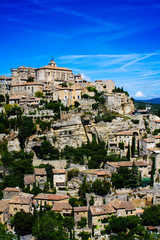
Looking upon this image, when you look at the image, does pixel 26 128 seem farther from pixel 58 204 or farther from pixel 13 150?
pixel 58 204

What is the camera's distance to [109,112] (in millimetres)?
54438

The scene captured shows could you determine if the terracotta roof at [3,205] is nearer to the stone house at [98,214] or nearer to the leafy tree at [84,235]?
the leafy tree at [84,235]

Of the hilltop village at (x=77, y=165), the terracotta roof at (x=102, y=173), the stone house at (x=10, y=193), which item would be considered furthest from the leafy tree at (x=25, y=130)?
the terracotta roof at (x=102, y=173)

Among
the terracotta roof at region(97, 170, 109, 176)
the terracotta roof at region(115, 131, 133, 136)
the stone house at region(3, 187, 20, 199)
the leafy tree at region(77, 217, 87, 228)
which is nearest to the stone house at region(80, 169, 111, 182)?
the terracotta roof at region(97, 170, 109, 176)

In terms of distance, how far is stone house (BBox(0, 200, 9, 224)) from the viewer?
33844 mm

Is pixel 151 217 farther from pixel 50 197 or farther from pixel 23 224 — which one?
pixel 23 224

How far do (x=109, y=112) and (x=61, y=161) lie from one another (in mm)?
16166

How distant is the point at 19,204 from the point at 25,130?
51.1 ft

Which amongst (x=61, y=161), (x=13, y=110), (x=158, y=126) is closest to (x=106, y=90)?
(x=158, y=126)

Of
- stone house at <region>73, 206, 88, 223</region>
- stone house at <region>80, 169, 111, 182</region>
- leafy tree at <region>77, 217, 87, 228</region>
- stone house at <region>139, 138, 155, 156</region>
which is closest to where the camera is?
leafy tree at <region>77, 217, 87, 228</region>

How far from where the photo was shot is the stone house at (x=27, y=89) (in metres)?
62.0

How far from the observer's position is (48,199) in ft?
118

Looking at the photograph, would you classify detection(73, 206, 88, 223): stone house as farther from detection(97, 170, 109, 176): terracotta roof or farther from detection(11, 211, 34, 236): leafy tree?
detection(97, 170, 109, 176): terracotta roof

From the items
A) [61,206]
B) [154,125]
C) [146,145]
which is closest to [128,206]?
[61,206]
